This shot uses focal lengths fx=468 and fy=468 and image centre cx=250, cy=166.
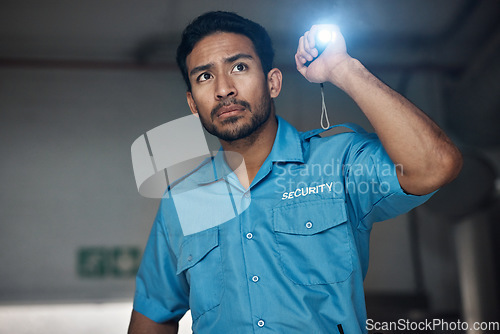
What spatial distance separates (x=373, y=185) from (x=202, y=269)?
432 mm

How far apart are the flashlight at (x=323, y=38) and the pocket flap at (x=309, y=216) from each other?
334mm

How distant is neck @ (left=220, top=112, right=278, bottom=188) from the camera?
1.18 meters

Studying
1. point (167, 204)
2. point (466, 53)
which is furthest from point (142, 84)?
point (466, 53)

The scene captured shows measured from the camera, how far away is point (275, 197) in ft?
3.55

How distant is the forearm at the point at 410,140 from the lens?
0.82m

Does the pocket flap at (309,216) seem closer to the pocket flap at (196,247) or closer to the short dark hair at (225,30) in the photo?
the pocket flap at (196,247)

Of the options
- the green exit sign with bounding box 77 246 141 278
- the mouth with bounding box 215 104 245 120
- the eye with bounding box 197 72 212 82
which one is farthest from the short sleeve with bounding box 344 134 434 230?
the green exit sign with bounding box 77 246 141 278

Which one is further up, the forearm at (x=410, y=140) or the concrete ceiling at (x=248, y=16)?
the concrete ceiling at (x=248, y=16)

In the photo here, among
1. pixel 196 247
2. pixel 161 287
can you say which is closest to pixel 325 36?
pixel 196 247

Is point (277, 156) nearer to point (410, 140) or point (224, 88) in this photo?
point (224, 88)

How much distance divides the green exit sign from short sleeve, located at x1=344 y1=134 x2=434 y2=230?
660 mm

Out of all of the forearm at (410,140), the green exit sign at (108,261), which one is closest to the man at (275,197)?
the forearm at (410,140)

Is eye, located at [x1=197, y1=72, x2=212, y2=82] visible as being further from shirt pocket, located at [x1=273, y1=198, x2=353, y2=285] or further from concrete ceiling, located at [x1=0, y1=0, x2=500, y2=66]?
A: shirt pocket, located at [x1=273, y1=198, x2=353, y2=285]

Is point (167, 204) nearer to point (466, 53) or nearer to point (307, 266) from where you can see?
point (307, 266)
